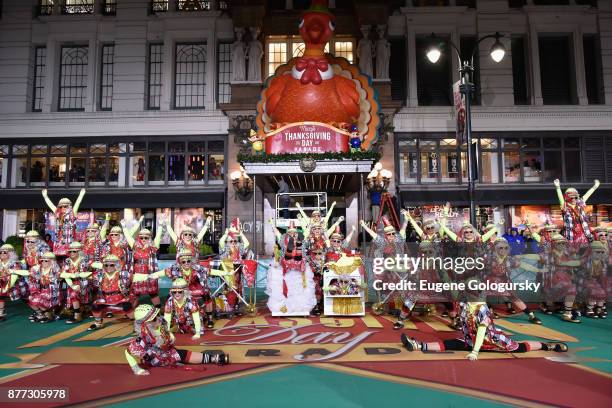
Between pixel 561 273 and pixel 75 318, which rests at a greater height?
pixel 561 273

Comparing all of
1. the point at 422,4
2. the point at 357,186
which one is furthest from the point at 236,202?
the point at 422,4

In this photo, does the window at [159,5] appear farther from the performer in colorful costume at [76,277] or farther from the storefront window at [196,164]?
the performer in colorful costume at [76,277]

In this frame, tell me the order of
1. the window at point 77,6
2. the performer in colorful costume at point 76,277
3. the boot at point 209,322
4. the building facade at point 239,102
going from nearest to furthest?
the boot at point 209,322, the performer in colorful costume at point 76,277, the building facade at point 239,102, the window at point 77,6

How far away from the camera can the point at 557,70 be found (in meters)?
19.8

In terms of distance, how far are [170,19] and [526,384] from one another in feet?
67.8

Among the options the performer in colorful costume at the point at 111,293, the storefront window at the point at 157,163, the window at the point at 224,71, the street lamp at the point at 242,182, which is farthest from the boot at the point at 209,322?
the window at the point at 224,71

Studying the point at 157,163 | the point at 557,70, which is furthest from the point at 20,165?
the point at 557,70

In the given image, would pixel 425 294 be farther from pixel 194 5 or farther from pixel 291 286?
pixel 194 5

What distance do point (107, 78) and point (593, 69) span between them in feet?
76.7

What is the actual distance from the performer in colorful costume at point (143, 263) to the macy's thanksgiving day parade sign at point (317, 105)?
5635mm

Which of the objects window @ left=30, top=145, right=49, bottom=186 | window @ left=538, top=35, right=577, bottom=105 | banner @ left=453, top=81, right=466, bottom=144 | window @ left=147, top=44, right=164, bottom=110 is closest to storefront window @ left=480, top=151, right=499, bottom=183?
window @ left=538, top=35, right=577, bottom=105

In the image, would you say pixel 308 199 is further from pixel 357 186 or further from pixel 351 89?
pixel 351 89

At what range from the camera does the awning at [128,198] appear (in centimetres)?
1848

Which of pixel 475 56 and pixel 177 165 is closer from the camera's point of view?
pixel 177 165
